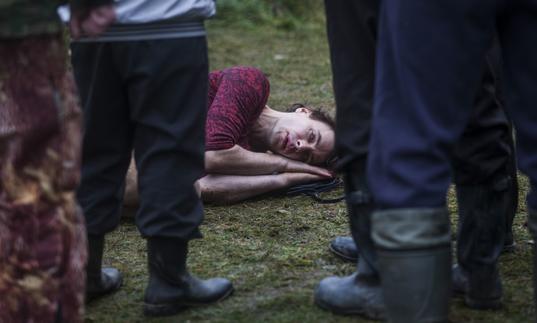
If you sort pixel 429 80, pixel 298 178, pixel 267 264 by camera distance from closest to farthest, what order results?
pixel 429 80, pixel 267 264, pixel 298 178

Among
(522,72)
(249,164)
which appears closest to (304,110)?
(249,164)

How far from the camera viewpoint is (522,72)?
2131mm

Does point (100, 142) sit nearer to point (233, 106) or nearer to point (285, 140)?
point (233, 106)

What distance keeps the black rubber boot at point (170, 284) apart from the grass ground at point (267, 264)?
0.11 ft

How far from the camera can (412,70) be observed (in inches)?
81.2

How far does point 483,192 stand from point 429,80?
669 mm

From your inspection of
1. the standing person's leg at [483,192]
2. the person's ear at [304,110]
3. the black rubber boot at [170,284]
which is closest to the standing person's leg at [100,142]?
the black rubber boot at [170,284]

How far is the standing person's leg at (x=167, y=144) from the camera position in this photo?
2.48 meters

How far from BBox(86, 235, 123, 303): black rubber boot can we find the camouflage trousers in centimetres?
54

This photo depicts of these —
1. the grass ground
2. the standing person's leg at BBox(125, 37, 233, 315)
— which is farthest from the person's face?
the standing person's leg at BBox(125, 37, 233, 315)

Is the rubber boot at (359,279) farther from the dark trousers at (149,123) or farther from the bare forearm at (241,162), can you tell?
the bare forearm at (241,162)

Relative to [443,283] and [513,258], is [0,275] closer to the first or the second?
[443,283]

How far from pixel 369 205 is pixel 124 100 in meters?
0.70

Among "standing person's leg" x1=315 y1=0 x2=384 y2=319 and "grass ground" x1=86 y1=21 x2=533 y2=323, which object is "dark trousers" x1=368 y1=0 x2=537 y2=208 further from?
"grass ground" x1=86 y1=21 x2=533 y2=323
